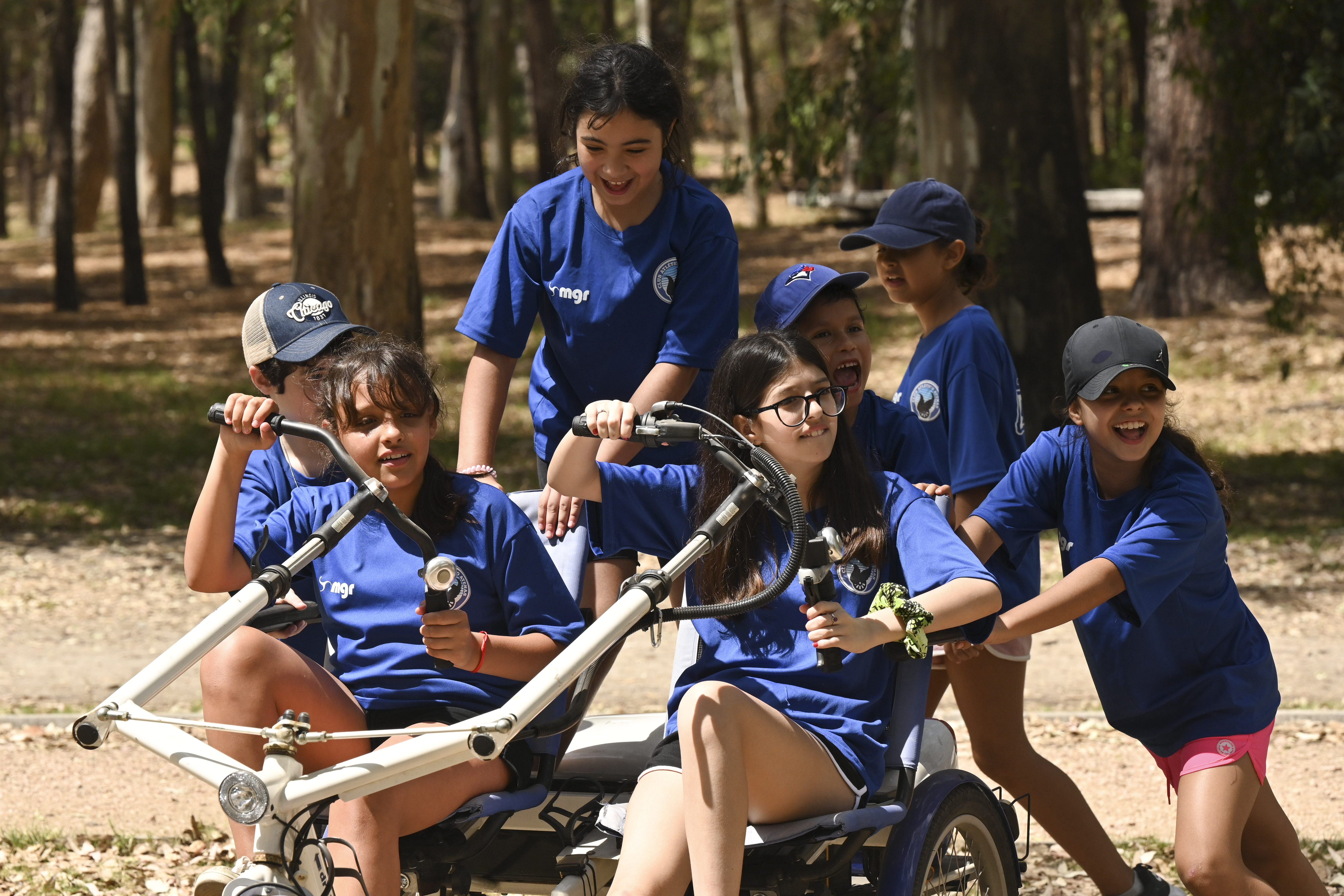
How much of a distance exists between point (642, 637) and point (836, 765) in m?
4.45

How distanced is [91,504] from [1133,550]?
8.31 metres

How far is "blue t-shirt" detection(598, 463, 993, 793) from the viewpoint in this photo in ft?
9.46

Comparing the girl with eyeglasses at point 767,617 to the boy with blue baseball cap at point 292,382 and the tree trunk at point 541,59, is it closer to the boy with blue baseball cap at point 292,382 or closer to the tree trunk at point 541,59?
the boy with blue baseball cap at point 292,382

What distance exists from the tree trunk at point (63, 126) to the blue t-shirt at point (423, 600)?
51.7 feet

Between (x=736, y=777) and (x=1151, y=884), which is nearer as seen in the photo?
(x=736, y=777)

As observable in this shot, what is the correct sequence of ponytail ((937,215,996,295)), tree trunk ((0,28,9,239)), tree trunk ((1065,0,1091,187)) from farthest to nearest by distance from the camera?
tree trunk ((0,28,9,239))
tree trunk ((1065,0,1091,187))
ponytail ((937,215,996,295))

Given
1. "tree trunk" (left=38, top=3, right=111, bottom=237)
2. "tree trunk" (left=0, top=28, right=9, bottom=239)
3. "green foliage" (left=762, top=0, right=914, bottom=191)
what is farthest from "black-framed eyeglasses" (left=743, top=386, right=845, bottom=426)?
"tree trunk" (left=0, top=28, right=9, bottom=239)

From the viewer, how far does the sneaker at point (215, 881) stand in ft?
7.78

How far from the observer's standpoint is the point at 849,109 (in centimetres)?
1130

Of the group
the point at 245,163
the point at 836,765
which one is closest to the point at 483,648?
the point at 836,765

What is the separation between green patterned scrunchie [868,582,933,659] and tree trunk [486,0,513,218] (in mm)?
22431

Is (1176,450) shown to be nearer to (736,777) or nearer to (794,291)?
(794,291)

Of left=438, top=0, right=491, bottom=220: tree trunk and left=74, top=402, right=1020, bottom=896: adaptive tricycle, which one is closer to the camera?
left=74, top=402, right=1020, bottom=896: adaptive tricycle

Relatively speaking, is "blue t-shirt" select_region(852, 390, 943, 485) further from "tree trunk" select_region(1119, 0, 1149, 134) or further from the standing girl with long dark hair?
"tree trunk" select_region(1119, 0, 1149, 134)
